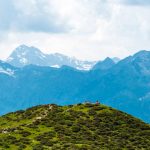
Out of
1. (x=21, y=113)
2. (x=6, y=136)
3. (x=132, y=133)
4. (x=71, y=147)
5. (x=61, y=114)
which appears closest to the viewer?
(x=71, y=147)

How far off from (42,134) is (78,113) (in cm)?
1258

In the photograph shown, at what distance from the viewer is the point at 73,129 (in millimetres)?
82000

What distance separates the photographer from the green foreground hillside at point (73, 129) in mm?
74438

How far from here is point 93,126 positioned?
8425cm

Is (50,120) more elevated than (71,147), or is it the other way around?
(50,120)

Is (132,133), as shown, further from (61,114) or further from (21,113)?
(21,113)

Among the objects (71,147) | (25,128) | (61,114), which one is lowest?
(71,147)

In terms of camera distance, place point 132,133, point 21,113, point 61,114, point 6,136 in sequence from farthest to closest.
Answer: point 21,113 → point 61,114 → point 132,133 → point 6,136

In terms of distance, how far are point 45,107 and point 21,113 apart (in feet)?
14.8

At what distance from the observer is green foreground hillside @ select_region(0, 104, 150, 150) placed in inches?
2931

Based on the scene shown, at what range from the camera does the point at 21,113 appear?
97.1 meters

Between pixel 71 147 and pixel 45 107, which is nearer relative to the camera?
pixel 71 147

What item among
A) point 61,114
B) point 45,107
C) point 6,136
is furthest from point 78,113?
point 6,136

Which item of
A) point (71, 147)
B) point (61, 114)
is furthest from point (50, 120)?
point (71, 147)
